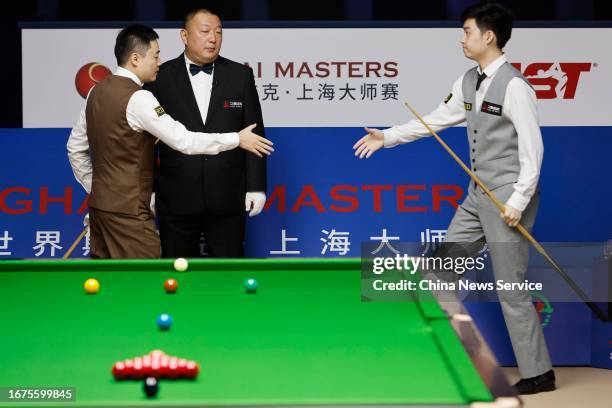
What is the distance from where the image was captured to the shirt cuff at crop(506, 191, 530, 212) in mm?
3938

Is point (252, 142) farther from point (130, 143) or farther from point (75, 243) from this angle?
point (75, 243)

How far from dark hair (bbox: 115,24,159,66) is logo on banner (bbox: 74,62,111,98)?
1.34m

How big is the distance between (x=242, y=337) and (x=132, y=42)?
5.98 feet

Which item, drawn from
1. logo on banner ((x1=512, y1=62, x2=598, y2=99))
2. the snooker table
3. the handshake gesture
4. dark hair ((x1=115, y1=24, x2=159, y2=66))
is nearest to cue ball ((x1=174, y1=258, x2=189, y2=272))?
the snooker table

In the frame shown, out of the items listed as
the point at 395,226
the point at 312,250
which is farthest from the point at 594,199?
the point at 312,250

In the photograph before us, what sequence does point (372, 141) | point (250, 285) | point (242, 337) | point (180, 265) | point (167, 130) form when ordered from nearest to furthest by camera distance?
point (242, 337), point (250, 285), point (180, 265), point (167, 130), point (372, 141)

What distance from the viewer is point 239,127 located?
14.5 ft

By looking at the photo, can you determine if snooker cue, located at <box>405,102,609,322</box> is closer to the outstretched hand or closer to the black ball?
the outstretched hand

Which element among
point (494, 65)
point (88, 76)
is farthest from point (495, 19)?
point (88, 76)

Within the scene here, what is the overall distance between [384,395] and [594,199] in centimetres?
307

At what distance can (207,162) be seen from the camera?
14.3ft

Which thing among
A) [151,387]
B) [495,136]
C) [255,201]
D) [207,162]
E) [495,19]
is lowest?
[151,387]

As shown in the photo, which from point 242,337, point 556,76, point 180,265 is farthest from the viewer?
point 556,76

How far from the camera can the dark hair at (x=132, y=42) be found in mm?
4031
